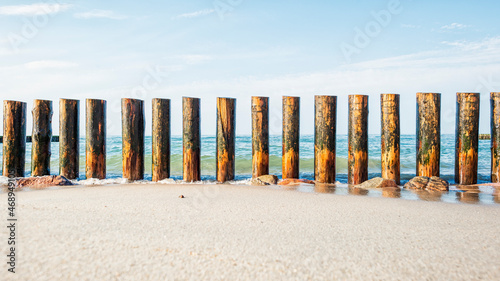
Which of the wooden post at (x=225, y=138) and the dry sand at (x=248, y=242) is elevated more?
the wooden post at (x=225, y=138)

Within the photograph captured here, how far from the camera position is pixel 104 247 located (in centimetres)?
193

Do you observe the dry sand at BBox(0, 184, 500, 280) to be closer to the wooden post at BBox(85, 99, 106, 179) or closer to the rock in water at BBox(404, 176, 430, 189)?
the rock in water at BBox(404, 176, 430, 189)

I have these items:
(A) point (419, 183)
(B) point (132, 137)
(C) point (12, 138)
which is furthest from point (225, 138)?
(C) point (12, 138)

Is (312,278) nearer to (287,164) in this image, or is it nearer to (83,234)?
(83,234)

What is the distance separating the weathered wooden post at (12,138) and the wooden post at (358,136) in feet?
18.5

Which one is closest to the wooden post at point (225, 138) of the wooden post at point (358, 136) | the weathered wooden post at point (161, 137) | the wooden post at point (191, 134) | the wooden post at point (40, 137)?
the wooden post at point (191, 134)

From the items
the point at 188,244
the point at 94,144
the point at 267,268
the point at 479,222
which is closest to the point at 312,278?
the point at 267,268

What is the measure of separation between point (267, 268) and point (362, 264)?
0.47 meters

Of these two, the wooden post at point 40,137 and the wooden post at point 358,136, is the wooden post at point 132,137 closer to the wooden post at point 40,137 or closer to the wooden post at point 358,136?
the wooden post at point 40,137

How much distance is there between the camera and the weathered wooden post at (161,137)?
588 centimetres

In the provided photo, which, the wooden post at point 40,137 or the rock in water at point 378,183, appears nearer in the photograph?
the rock in water at point 378,183

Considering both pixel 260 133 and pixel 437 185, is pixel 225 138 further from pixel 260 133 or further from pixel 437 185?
pixel 437 185

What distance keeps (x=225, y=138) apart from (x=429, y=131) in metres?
3.26

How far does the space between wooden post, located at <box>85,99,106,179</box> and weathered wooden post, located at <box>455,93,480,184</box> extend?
587 centimetres
